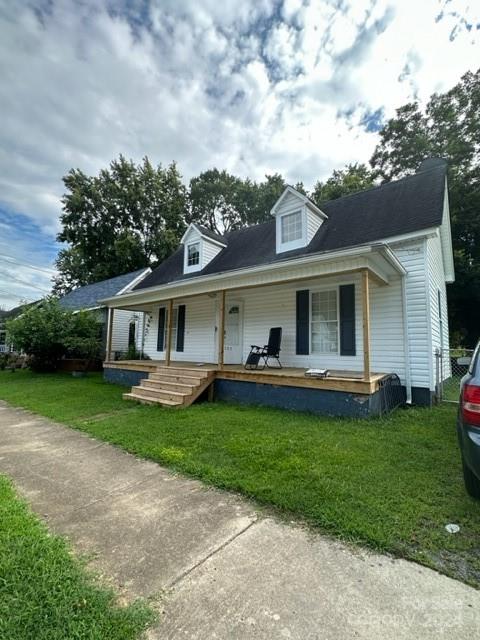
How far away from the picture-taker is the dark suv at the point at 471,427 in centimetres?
225

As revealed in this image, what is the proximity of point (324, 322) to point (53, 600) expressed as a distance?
7.00 meters

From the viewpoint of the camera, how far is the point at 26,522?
94.2 inches

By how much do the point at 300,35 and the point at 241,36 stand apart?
1.62 metres

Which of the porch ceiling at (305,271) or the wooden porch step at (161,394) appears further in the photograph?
the wooden porch step at (161,394)

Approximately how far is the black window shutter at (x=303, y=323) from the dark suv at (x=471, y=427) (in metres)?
5.33

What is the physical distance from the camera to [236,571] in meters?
1.89

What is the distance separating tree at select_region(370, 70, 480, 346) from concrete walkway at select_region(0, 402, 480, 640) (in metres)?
16.3

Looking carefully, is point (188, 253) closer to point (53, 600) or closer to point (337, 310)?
A: point (337, 310)

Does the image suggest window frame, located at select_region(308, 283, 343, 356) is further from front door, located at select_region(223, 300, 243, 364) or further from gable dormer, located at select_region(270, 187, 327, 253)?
front door, located at select_region(223, 300, 243, 364)

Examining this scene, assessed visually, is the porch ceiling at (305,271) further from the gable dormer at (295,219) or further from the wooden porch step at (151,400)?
the wooden porch step at (151,400)

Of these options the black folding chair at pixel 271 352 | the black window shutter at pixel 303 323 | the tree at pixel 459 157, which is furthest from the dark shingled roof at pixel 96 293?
the tree at pixel 459 157

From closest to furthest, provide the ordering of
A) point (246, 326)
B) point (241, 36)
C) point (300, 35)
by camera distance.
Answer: point (300, 35), point (241, 36), point (246, 326)

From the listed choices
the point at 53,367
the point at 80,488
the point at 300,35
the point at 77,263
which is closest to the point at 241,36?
the point at 300,35

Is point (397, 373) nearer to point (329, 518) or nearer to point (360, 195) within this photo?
point (329, 518)
